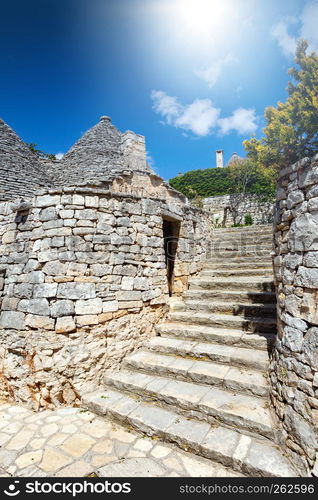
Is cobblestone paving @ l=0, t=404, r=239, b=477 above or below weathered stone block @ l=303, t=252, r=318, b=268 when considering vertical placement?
below

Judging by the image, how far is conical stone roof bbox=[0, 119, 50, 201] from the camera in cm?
827

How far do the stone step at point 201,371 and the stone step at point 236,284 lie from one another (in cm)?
213

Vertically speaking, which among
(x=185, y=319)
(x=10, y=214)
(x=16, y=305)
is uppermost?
(x=10, y=214)

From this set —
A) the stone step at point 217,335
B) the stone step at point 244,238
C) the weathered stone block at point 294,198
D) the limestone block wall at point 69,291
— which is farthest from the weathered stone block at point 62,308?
the stone step at point 244,238

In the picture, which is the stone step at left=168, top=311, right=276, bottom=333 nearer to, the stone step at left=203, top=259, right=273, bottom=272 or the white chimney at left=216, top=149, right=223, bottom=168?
the stone step at left=203, top=259, right=273, bottom=272

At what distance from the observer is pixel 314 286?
2.32 m

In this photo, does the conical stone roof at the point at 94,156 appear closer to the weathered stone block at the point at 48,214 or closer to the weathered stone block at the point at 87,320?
the weathered stone block at the point at 48,214

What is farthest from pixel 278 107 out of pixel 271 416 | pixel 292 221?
pixel 271 416

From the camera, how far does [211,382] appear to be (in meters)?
3.26

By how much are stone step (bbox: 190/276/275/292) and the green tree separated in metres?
5.31

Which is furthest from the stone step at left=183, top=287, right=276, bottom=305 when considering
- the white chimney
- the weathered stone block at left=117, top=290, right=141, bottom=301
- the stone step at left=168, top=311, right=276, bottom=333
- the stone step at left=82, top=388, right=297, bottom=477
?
the white chimney

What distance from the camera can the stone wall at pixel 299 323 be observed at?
2.25 meters

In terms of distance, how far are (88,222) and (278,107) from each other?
8.66 m

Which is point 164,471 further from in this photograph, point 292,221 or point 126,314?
point 292,221
